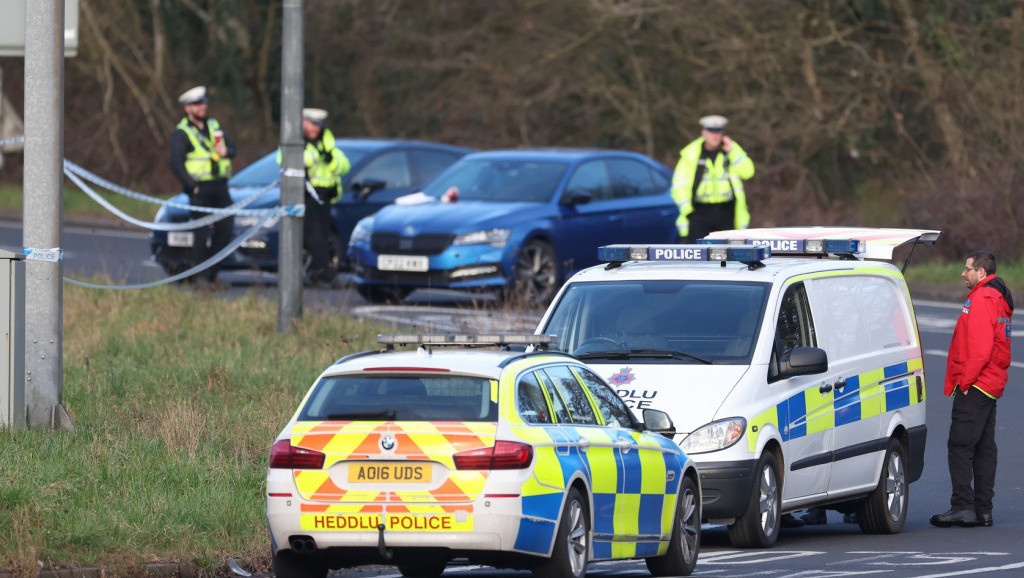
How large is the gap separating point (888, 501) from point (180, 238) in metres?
11.8

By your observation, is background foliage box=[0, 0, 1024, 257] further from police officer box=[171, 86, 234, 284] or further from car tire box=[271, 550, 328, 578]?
car tire box=[271, 550, 328, 578]

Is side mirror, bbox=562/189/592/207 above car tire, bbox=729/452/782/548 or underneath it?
above

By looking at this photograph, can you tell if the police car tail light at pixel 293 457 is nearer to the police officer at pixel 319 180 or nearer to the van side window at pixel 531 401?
the van side window at pixel 531 401

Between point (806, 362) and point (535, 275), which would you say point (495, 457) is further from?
point (535, 275)

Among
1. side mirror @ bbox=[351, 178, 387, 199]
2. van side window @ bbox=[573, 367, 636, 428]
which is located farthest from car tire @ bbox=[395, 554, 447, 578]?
side mirror @ bbox=[351, 178, 387, 199]

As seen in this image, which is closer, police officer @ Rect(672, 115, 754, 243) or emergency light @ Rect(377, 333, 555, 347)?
emergency light @ Rect(377, 333, 555, 347)

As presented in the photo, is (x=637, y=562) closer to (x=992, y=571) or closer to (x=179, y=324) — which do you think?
(x=992, y=571)

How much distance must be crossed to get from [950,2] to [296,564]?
920 inches

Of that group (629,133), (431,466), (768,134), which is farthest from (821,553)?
(629,133)

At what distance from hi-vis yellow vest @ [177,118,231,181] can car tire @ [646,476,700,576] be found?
469 inches

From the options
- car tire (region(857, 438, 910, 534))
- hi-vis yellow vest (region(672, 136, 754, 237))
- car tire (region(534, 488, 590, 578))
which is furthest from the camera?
hi-vis yellow vest (region(672, 136, 754, 237))

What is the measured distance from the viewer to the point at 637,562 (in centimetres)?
1082

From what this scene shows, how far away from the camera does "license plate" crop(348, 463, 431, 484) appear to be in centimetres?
820

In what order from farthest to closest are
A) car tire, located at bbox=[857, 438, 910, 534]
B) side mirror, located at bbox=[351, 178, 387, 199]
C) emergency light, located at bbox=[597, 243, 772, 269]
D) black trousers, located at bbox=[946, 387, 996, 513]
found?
1. side mirror, located at bbox=[351, 178, 387, 199]
2. black trousers, located at bbox=[946, 387, 996, 513]
3. car tire, located at bbox=[857, 438, 910, 534]
4. emergency light, located at bbox=[597, 243, 772, 269]
